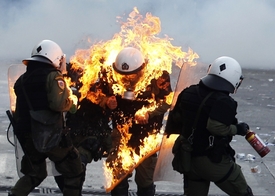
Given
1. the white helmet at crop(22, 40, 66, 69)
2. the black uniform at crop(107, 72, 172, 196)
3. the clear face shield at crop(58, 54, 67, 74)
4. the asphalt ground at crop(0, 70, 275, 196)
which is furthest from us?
the asphalt ground at crop(0, 70, 275, 196)

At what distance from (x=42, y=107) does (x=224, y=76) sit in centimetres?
147

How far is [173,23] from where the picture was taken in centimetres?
1798

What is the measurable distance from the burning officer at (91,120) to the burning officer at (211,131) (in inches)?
38.8

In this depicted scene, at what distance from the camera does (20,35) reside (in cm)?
1988

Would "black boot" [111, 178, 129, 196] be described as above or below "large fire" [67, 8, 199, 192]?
below

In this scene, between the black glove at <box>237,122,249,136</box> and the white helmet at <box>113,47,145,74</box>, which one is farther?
the white helmet at <box>113,47,145,74</box>

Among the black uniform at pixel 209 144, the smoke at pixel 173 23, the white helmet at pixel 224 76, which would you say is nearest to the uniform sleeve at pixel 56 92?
the black uniform at pixel 209 144

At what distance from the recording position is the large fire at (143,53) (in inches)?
225

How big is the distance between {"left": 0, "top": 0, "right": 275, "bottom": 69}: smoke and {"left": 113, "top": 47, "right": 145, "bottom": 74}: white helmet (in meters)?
11.9

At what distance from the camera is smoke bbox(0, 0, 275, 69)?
714 inches

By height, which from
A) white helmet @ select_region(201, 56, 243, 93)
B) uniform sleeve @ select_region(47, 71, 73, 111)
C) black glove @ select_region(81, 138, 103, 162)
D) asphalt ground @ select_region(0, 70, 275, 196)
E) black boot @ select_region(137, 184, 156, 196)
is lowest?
asphalt ground @ select_region(0, 70, 275, 196)

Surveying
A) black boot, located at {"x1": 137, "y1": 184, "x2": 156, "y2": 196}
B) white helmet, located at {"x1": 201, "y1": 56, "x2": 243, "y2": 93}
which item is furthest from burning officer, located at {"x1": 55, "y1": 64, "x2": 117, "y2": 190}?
white helmet, located at {"x1": 201, "y1": 56, "x2": 243, "y2": 93}

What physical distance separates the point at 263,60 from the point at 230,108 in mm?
16311

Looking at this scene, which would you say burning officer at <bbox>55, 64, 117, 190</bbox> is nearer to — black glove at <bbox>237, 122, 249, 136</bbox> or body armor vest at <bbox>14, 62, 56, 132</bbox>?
body armor vest at <bbox>14, 62, 56, 132</bbox>
